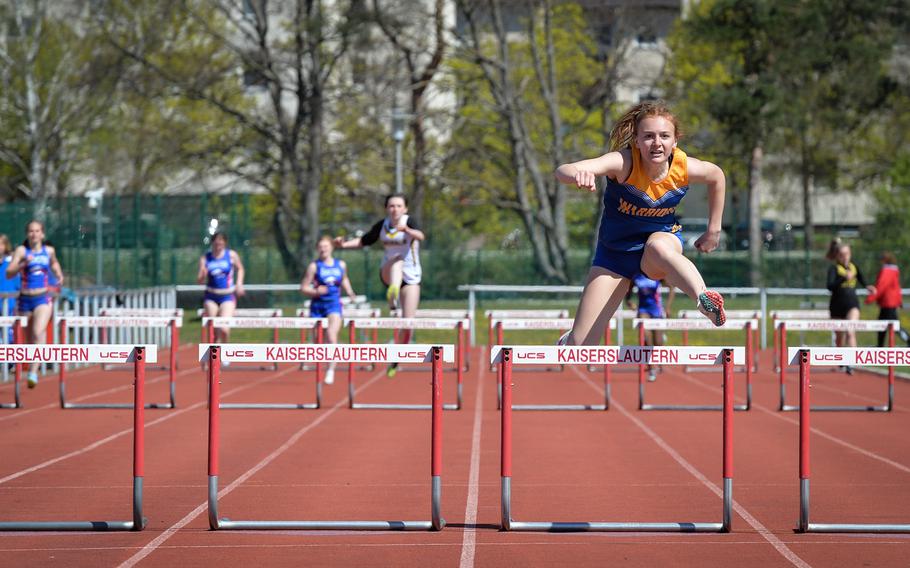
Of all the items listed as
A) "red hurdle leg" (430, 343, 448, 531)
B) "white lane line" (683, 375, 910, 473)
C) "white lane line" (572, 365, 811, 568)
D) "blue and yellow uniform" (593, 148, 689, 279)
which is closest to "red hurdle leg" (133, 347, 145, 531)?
"red hurdle leg" (430, 343, 448, 531)

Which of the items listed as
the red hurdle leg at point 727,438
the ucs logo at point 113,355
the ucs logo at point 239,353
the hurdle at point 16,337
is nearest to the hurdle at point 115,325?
the hurdle at point 16,337

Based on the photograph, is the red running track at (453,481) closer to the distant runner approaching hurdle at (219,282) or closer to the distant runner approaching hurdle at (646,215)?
the distant runner approaching hurdle at (646,215)

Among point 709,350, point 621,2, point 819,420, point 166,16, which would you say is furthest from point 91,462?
point 621,2

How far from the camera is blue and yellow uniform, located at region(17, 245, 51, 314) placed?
15.6 m

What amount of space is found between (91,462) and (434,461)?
3.89 meters

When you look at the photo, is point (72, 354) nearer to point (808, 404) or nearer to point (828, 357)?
point (808, 404)

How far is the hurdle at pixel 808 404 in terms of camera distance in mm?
6961

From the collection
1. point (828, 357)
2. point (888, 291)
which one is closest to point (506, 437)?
point (828, 357)

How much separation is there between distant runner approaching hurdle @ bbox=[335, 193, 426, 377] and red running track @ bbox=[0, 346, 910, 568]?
4.50 feet

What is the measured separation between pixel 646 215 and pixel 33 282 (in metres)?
10.4

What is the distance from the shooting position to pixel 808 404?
6.95 metres

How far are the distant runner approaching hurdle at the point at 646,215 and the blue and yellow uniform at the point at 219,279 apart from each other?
10.7 meters

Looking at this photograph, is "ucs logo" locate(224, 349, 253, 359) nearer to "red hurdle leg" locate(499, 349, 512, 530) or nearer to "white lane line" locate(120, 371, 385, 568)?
"white lane line" locate(120, 371, 385, 568)

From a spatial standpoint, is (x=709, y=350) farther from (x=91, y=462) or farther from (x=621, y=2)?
(x=621, y=2)
